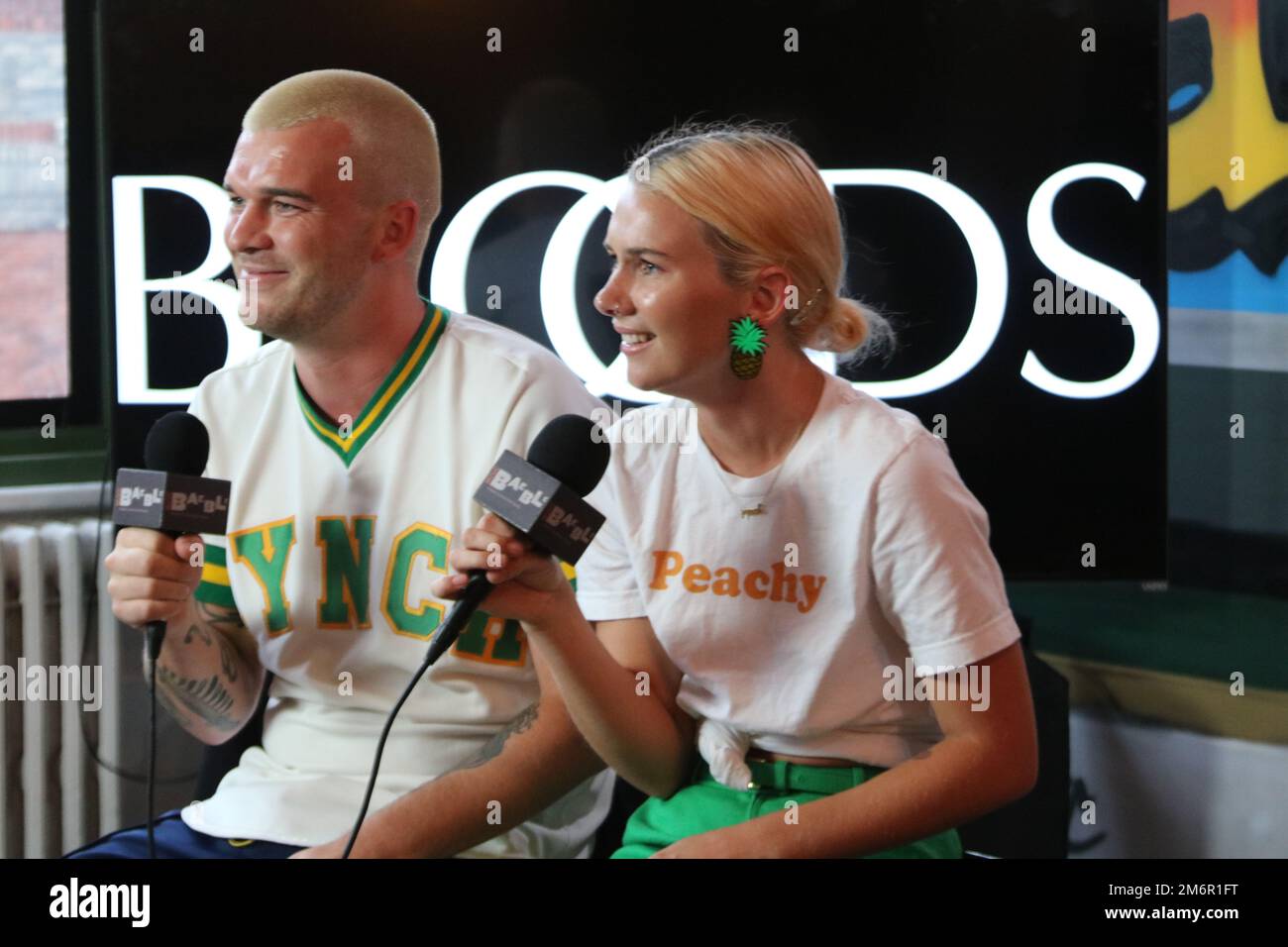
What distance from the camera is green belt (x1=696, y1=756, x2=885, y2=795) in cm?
130

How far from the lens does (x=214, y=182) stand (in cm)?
165

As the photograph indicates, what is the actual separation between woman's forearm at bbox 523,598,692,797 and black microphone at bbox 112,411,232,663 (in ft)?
0.95

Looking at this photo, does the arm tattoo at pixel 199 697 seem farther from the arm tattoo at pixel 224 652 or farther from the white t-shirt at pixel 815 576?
the white t-shirt at pixel 815 576

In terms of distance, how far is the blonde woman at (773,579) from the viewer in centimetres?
125

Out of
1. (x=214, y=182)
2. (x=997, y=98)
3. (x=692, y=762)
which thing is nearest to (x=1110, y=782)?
(x=692, y=762)

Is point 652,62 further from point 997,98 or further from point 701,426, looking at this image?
point 701,426

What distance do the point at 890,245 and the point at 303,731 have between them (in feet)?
2.77

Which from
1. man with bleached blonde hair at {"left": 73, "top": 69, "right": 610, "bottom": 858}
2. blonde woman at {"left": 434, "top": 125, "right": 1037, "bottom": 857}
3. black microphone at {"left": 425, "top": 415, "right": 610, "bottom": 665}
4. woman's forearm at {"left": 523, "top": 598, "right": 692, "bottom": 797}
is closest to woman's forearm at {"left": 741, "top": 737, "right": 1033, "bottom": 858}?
blonde woman at {"left": 434, "top": 125, "right": 1037, "bottom": 857}

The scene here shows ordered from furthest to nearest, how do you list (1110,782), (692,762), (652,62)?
(1110,782), (652,62), (692,762)

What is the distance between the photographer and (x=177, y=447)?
1242 mm

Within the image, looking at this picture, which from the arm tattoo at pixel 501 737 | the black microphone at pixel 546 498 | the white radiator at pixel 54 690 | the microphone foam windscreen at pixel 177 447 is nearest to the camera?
the black microphone at pixel 546 498

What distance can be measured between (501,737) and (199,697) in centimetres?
34

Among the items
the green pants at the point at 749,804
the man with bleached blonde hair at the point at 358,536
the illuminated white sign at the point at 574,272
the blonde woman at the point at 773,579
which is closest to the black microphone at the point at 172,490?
the man with bleached blonde hair at the point at 358,536

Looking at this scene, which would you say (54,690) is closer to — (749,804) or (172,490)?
(172,490)
